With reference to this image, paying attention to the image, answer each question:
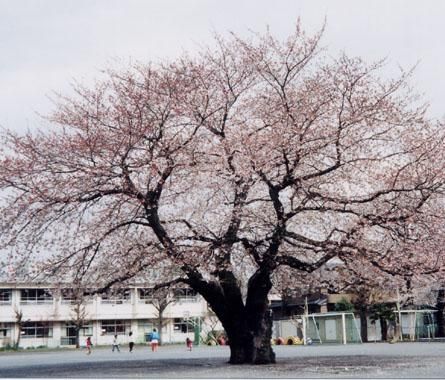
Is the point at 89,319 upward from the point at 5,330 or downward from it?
upward

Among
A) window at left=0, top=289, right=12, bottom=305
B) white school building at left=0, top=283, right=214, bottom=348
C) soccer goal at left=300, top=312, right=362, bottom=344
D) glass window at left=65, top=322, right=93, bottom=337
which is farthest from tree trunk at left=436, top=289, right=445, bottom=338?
window at left=0, top=289, right=12, bottom=305

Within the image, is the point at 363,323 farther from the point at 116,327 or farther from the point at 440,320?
the point at 116,327

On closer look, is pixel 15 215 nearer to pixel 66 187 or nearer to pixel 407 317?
pixel 66 187

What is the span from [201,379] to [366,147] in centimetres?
649

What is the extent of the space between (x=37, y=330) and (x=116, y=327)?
6648 mm

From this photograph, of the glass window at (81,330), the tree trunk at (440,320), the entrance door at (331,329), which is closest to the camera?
the entrance door at (331,329)

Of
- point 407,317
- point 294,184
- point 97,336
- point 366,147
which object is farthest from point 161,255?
point 97,336

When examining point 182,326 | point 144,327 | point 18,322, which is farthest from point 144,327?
point 18,322

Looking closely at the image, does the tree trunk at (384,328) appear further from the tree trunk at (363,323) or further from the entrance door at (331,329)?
the entrance door at (331,329)

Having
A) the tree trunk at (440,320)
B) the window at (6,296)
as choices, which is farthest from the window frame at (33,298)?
the tree trunk at (440,320)

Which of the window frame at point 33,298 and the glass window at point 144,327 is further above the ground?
the window frame at point 33,298

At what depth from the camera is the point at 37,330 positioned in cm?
5100

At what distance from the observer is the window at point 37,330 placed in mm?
50375

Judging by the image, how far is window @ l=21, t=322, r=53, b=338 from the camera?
50.4 meters
